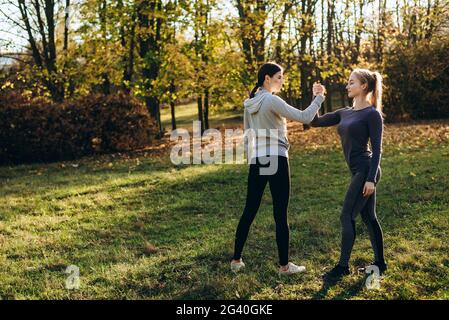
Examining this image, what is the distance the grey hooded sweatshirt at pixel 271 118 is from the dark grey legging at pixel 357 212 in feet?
2.42

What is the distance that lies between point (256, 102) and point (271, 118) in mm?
211

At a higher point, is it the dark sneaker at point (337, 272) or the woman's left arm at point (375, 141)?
the woman's left arm at point (375, 141)

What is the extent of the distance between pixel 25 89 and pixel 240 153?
27.1 ft

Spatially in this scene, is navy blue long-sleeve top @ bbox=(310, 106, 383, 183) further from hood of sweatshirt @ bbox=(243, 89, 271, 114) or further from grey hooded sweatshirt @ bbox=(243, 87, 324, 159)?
hood of sweatshirt @ bbox=(243, 89, 271, 114)

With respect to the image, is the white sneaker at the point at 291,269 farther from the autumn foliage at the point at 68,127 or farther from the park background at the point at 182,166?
the autumn foliage at the point at 68,127

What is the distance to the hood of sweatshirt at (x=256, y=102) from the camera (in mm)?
4180

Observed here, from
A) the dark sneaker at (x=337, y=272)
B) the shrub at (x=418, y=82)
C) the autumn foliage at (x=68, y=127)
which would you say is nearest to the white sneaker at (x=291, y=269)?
the dark sneaker at (x=337, y=272)

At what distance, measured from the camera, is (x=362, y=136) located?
4258 mm

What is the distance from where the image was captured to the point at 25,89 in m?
15.6

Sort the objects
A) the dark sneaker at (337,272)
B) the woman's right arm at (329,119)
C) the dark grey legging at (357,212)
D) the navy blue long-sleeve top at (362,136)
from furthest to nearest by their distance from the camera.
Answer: the woman's right arm at (329,119)
the dark sneaker at (337,272)
the dark grey legging at (357,212)
the navy blue long-sleeve top at (362,136)

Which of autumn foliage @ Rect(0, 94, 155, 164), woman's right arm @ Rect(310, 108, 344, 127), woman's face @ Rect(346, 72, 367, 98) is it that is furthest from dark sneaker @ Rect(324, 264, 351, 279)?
autumn foliage @ Rect(0, 94, 155, 164)

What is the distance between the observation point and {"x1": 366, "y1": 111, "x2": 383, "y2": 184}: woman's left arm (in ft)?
13.6

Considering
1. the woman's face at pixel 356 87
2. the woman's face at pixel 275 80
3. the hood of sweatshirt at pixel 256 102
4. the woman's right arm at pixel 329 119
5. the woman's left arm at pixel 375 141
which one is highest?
the woman's face at pixel 275 80
